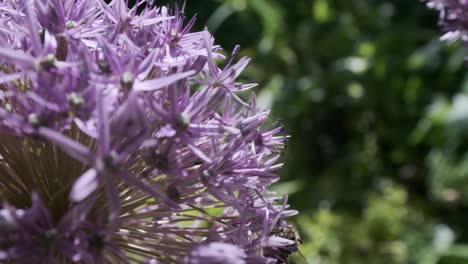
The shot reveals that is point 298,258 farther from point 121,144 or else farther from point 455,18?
point 455,18

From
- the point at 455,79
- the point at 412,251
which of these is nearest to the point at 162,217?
the point at 412,251

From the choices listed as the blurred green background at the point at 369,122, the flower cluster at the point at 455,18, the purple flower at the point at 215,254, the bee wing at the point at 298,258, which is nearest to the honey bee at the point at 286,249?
the bee wing at the point at 298,258

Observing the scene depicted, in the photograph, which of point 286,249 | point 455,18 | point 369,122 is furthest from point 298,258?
point 369,122

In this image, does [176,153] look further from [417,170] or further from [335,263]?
[417,170]

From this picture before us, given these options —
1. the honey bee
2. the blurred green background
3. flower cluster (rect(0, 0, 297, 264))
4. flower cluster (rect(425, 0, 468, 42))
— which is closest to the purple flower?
flower cluster (rect(0, 0, 297, 264))

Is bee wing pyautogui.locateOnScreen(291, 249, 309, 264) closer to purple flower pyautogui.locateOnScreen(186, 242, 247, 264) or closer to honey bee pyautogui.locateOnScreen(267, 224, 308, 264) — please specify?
honey bee pyautogui.locateOnScreen(267, 224, 308, 264)

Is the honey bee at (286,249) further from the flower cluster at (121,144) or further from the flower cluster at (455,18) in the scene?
the flower cluster at (455,18)
